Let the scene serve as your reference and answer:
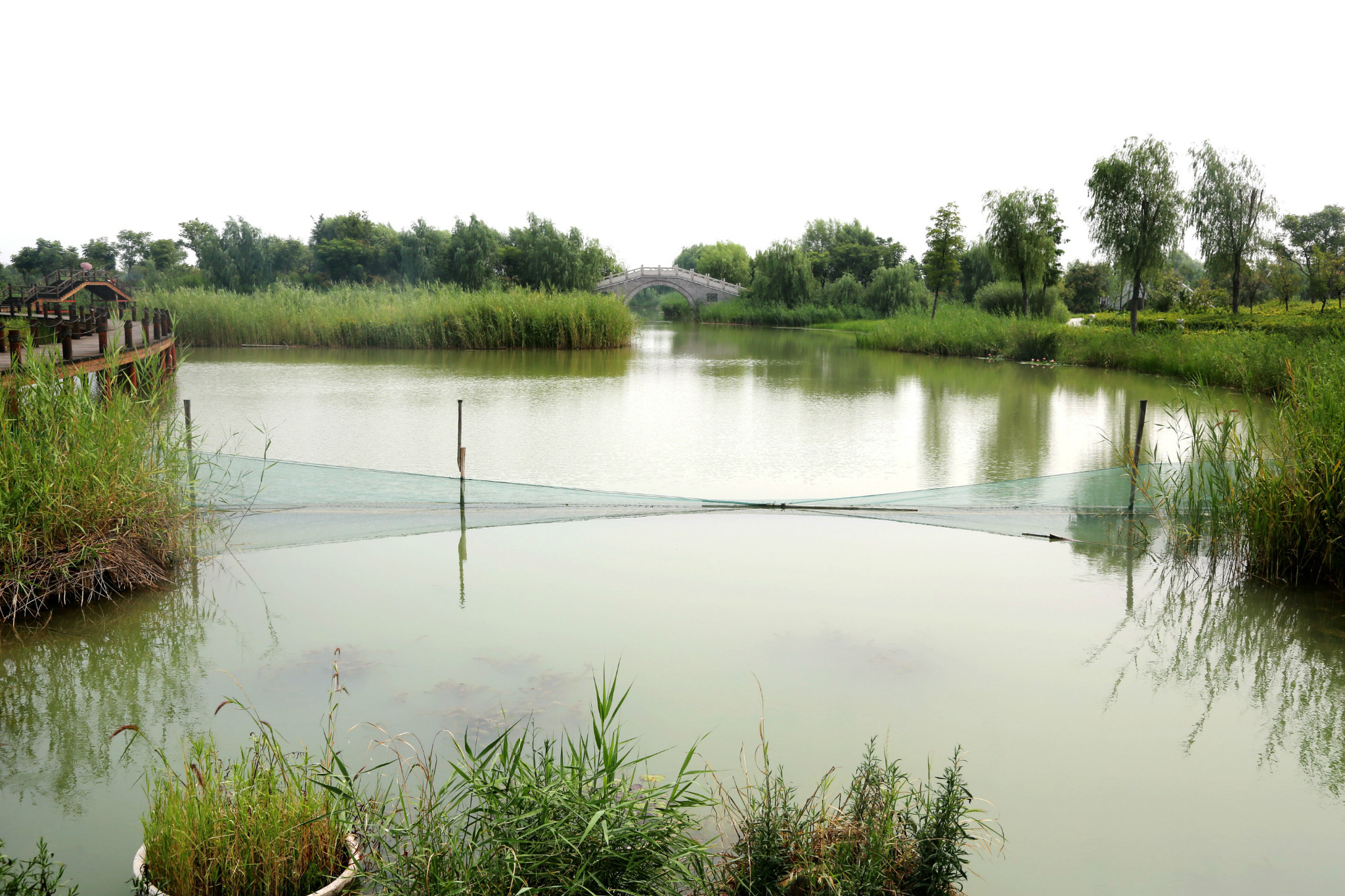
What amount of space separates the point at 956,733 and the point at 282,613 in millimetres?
3281

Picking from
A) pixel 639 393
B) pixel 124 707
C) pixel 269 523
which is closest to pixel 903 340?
pixel 639 393

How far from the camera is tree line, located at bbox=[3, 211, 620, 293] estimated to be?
34875mm

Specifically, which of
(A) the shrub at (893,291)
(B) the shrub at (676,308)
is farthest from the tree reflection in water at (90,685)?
(B) the shrub at (676,308)

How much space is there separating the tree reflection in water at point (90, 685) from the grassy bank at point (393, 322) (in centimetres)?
1704

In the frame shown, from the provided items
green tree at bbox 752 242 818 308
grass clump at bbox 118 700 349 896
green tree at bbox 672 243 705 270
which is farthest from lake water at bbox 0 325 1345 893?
green tree at bbox 672 243 705 270

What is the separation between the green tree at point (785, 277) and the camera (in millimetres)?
40812

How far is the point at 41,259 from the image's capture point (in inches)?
1898

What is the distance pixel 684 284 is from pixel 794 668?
1823 inches

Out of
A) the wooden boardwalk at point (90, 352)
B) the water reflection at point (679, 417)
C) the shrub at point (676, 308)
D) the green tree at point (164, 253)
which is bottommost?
the water reflection at point (679, 417)

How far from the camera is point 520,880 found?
2010 mm

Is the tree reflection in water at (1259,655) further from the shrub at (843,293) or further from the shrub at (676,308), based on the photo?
the shrub at (676,308)

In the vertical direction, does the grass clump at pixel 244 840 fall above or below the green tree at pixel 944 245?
below

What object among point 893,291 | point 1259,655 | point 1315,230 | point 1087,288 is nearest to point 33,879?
point 1259,655

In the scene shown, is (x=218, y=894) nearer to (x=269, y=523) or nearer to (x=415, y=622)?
(x=415, y=622)
